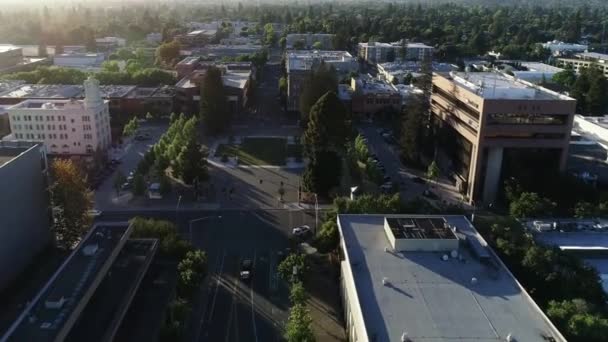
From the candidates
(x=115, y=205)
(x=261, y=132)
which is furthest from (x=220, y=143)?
(x=115, y=205)

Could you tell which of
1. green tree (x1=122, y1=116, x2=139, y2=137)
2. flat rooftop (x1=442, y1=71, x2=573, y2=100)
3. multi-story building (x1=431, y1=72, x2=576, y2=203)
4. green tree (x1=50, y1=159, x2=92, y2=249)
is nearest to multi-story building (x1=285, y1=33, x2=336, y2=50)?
green tree (x1=122, y1=116, x2=139, y2=137)

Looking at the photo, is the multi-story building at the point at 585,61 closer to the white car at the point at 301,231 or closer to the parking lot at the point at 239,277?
the white car at the point at 301,231

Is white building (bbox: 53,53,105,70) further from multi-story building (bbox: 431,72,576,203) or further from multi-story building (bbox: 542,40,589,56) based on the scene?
multi-story building (bbox: 542,40,589,56)

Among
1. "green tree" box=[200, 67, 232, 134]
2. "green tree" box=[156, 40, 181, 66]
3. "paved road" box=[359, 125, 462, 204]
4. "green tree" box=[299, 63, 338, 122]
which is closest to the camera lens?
"paved road" box=[359, 125, 462, 204]

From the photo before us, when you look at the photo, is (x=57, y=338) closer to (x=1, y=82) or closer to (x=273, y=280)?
(x=273, y=280)

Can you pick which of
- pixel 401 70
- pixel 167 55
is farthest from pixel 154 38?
pixel 401 70

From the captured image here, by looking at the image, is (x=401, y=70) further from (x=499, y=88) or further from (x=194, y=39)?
(x=194, y=39)

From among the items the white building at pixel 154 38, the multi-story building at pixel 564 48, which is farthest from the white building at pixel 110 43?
the multi-story building at pixel 564 48
